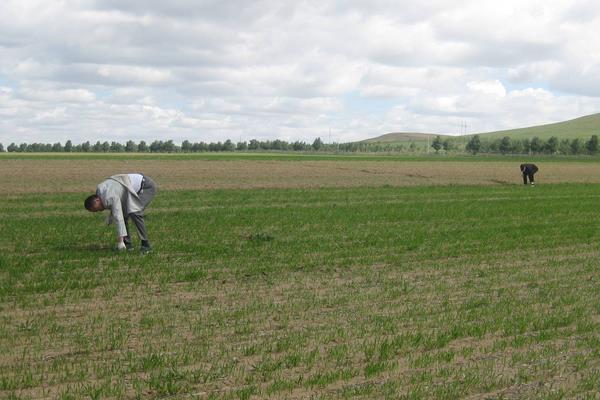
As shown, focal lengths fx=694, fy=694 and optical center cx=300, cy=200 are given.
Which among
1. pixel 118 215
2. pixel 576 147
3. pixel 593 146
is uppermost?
pixel 593 146

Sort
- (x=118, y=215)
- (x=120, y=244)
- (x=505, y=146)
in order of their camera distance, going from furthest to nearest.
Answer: (x=505, y=146) → (x=120, y=244) → (x=118, y=215)

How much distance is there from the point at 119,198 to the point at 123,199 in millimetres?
176

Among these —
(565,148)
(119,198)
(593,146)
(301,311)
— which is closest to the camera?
(301,311)

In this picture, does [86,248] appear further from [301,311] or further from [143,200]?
[301,311]

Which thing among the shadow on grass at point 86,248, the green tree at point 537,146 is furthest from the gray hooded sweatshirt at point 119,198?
the green tree at point 537,146

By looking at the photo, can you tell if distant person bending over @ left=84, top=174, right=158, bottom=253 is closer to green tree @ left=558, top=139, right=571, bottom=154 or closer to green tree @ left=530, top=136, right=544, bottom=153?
green tree @ left=558, top=139, right=571, bottom=154

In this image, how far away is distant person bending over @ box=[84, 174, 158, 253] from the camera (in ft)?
44.2

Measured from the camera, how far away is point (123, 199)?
13789mm

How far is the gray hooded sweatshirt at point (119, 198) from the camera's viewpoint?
1347cm

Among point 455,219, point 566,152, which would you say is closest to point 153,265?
point 455,219

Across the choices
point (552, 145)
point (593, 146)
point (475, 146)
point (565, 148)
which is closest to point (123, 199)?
point (593, 146)

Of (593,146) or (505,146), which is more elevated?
(505,146)

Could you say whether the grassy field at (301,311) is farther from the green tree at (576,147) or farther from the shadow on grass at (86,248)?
the green tree at (576,147)

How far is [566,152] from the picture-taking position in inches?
6142
